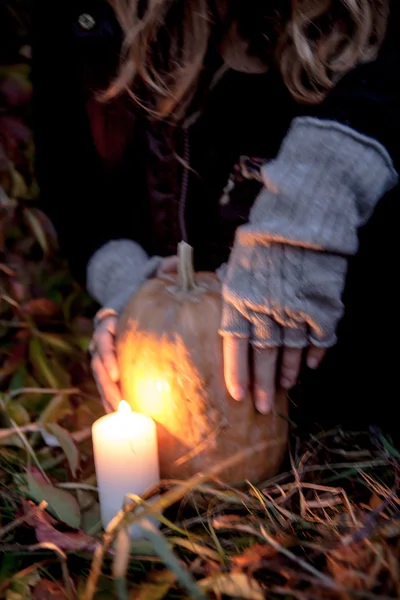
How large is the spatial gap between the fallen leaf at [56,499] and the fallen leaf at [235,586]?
0.69ft

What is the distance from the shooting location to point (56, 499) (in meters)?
0.69

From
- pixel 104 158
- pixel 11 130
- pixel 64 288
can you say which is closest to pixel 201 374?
pixel 104 158

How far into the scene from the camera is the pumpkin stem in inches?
27.1

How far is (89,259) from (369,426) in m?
0.53

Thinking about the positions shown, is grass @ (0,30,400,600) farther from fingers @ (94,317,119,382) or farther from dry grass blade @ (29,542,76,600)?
fingers @ (94,317,119,382)

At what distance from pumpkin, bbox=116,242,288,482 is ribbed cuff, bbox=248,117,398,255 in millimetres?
135

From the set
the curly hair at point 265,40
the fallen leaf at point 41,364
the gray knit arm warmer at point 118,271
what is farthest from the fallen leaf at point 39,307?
the curly hair at point 265,40

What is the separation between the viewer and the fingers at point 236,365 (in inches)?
24.5

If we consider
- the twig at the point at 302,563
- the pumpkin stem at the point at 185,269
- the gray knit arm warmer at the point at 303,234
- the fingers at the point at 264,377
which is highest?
the gray knit arm warmer at the point at 303,234

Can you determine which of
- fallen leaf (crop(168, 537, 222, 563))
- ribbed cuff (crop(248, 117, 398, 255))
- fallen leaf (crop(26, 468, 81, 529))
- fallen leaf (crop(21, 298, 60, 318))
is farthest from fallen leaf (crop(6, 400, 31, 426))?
ribbed cuff (crop(248, 117, 398, 255))

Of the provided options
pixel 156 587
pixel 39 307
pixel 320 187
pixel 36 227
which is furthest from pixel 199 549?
pixel 36 227

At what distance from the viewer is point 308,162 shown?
1.95ft

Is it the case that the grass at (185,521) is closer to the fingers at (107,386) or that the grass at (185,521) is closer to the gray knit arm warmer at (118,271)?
A: the fingers at (107,386)

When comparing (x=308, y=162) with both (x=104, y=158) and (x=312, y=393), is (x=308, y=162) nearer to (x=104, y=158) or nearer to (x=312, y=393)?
(x=312, y=393)
